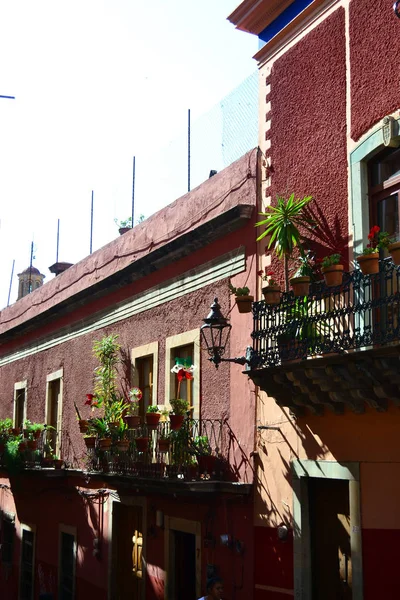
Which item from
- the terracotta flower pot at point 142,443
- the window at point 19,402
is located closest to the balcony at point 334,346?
the terracotta flower pot at point 142,443

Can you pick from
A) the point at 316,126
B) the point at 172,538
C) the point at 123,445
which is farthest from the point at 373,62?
the point at 172,538

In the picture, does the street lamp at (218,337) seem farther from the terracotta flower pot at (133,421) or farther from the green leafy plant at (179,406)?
the terracotta flower pot at (133,421)

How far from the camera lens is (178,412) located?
12164mm

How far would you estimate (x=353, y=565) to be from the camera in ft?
29.0

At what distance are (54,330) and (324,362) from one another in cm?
1147

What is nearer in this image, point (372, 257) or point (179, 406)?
point (372, 257)

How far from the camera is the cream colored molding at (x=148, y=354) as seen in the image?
13742 millimetres

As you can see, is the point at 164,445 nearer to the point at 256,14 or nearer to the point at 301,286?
the point at 301,286

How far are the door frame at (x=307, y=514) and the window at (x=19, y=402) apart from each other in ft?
39.9

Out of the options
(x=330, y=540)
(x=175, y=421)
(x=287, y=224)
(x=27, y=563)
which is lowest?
(x=27, y=563)

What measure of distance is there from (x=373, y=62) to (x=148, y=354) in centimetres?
644

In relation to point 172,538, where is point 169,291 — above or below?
above

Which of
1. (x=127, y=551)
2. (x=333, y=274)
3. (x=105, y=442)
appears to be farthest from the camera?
(x=127, y=551)

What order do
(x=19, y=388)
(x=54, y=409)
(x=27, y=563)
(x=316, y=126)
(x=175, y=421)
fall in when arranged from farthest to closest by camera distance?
1. (x=19, y=388)
2. (x=27, y=563)
3. (x=54, y=409)
4. (x=175, y=421)
5. (x=316, y=126)
